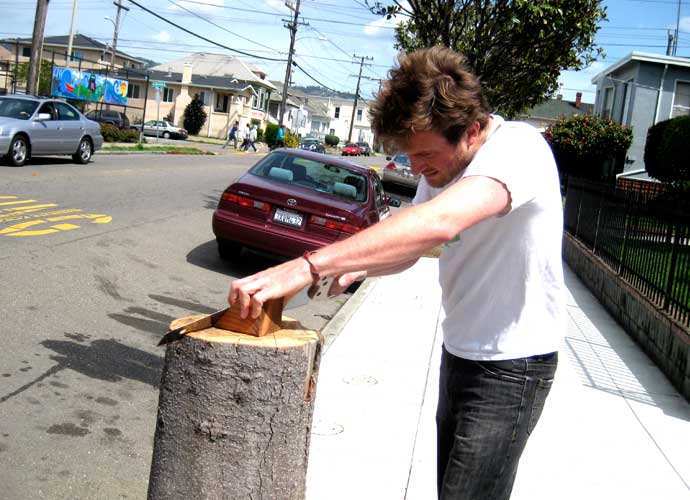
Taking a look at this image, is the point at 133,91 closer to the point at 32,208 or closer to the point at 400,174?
the point at 400,174

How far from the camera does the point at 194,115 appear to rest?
62031 millimetres

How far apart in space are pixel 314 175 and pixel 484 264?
24.9ft

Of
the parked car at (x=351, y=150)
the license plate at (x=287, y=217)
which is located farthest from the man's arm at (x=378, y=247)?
the parked car at (x=351, y=150)

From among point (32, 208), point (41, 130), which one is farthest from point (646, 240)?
point (41, 130)

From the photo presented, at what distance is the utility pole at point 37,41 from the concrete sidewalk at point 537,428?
19.2 meters

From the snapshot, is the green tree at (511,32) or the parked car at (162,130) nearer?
the green tree at (511,32)

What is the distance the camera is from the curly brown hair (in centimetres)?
210

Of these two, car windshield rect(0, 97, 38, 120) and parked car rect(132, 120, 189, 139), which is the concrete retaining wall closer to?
car windshield rect(0, 97, 38, 120)

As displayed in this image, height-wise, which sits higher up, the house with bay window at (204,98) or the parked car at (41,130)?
the house with bay window at (204,98)

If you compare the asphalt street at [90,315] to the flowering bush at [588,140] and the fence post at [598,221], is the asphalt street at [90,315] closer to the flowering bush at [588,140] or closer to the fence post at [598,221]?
the fence post at [598,221]

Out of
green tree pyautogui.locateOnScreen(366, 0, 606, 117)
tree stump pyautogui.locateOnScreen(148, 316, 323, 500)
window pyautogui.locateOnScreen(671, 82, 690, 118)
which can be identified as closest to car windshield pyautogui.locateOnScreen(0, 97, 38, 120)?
green tree pyautogui.locateOnScreen(366, 0, 606, 117)

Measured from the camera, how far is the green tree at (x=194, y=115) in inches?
2442

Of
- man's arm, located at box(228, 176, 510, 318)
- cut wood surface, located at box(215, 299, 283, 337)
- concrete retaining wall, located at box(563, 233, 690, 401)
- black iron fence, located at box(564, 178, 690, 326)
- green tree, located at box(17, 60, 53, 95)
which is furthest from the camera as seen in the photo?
green tree, located at box(17, 60, 53, 95)

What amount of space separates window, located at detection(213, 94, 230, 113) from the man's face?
211 feet
